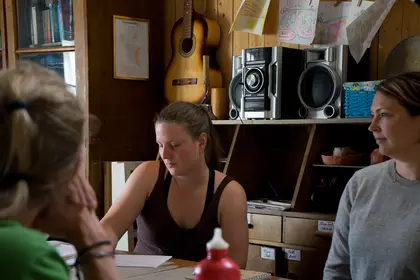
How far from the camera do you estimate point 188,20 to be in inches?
137

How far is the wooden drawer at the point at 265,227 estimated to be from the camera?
2.75 metres

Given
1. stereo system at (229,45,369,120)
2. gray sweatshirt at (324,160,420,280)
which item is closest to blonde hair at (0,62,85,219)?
gray sweatshirt at (324,160,420,280)

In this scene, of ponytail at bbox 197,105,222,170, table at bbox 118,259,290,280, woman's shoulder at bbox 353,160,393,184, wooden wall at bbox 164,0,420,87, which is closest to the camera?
table at bbox 118,259,290,280

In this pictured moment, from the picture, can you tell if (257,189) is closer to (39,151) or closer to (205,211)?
(205,211)

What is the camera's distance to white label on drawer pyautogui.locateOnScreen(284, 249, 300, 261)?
2.68m

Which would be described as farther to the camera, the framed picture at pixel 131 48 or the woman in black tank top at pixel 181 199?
the framed picture at pixel 131 48

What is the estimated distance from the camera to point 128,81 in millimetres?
3609

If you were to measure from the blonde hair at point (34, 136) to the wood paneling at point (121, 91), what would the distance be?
8.49ft

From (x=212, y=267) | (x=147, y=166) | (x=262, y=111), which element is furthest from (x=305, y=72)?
(x=212, y=267)

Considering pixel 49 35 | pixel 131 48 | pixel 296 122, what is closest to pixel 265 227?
pixel 296 122

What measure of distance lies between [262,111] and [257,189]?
493 mm

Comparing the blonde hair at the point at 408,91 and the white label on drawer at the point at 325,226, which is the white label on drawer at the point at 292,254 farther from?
the blonde hair at the point at 408,91

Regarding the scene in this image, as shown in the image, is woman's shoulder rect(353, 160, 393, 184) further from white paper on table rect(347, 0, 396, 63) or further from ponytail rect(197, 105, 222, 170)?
white paper on table rect(347, 0, 396, 63)

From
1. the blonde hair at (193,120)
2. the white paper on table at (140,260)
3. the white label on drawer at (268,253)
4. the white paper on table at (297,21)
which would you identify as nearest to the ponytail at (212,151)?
the blonde hair at (193,120)
